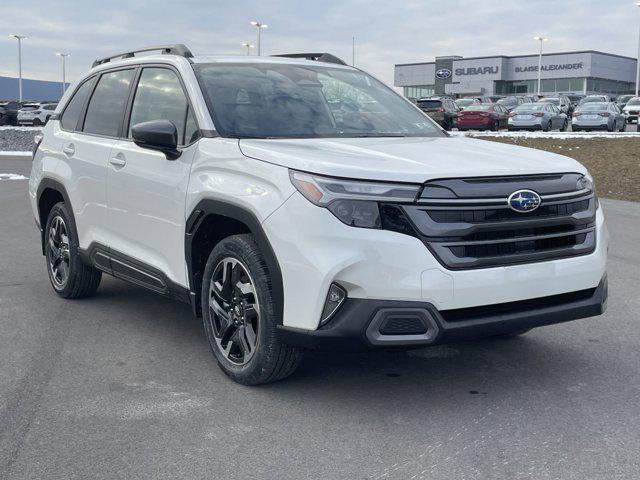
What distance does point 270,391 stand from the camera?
4559 millimetres

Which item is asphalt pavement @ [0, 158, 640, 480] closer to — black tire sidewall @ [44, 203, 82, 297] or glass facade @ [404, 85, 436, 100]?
black tire sidewall @ [44, 203, 82, 297]

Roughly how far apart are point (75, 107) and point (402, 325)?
3.97m

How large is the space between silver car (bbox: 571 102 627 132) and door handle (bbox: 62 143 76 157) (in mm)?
29576

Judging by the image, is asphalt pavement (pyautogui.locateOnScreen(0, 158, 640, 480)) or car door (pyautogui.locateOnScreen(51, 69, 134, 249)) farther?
car door (pyautogui.locateOnScreen(51, 69, 134, 249))

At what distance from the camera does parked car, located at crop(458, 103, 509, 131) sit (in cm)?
3584

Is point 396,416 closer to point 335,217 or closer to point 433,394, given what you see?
point 433,394

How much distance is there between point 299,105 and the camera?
5.31 m

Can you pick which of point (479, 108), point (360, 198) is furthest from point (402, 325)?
point (479, 108)

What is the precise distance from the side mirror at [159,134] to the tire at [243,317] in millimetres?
709

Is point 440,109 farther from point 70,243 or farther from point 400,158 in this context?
point 400,158

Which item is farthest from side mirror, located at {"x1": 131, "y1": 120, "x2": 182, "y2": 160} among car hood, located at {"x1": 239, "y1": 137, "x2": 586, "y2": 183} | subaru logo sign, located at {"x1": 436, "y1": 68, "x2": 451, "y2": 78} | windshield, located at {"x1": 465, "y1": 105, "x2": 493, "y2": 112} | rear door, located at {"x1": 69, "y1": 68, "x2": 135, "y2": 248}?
subaru logo sign, located at {"x1": 436, "y1": 68, "x2": 451, "y2": 78}

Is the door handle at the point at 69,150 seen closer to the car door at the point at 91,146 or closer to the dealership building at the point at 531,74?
the car door at the point at 91,146

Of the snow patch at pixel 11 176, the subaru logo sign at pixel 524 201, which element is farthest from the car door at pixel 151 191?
the snow patch at pixel 11 176

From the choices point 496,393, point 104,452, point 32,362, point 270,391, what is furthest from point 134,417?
point 496,393
